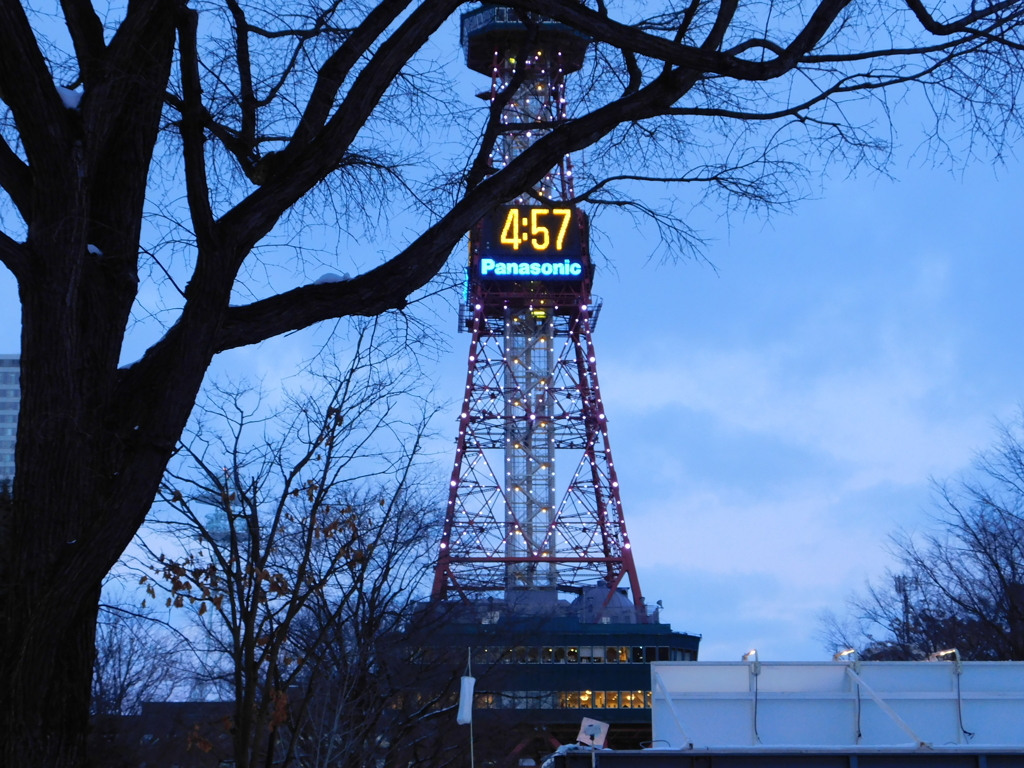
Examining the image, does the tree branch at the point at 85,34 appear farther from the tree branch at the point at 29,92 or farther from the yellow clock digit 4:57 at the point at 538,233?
the yellow clock digit 4:57 at the point at 538,233

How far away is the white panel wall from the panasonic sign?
5104 centimetres

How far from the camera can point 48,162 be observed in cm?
494

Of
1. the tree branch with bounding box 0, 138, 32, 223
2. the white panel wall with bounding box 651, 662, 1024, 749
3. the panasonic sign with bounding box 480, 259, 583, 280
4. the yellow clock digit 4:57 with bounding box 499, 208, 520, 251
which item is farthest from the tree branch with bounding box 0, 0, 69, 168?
the yellow clock digit 4:57 with bounding box 499, 208, 520, 251

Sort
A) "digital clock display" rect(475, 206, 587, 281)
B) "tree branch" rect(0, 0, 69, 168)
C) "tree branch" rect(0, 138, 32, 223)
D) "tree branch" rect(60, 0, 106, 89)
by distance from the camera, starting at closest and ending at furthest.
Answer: "tree branch" rect(0, 0, 69, 168) < "tree branch" rect(0, 138, 32, 223) < "tree branch" rect(60, 0, 106, 89) < "digital clock display" rect(475, 206, 587, 281)

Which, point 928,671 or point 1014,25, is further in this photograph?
point 928,671

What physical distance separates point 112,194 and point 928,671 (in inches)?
350

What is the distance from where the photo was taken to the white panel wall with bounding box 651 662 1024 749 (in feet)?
34.4

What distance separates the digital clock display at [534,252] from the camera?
61375 mm

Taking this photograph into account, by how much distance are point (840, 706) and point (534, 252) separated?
5266 centimetres

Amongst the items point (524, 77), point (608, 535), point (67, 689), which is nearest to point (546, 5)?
point (524, 77)

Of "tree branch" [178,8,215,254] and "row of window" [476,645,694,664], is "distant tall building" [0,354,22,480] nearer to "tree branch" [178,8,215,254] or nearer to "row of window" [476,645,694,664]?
"row of window" [476,645,694,664]

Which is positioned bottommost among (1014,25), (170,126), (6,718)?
(6,718)

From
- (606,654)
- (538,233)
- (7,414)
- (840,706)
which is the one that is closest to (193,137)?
(840,706)

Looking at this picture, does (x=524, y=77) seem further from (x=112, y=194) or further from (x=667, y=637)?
(x=667, y=637)
